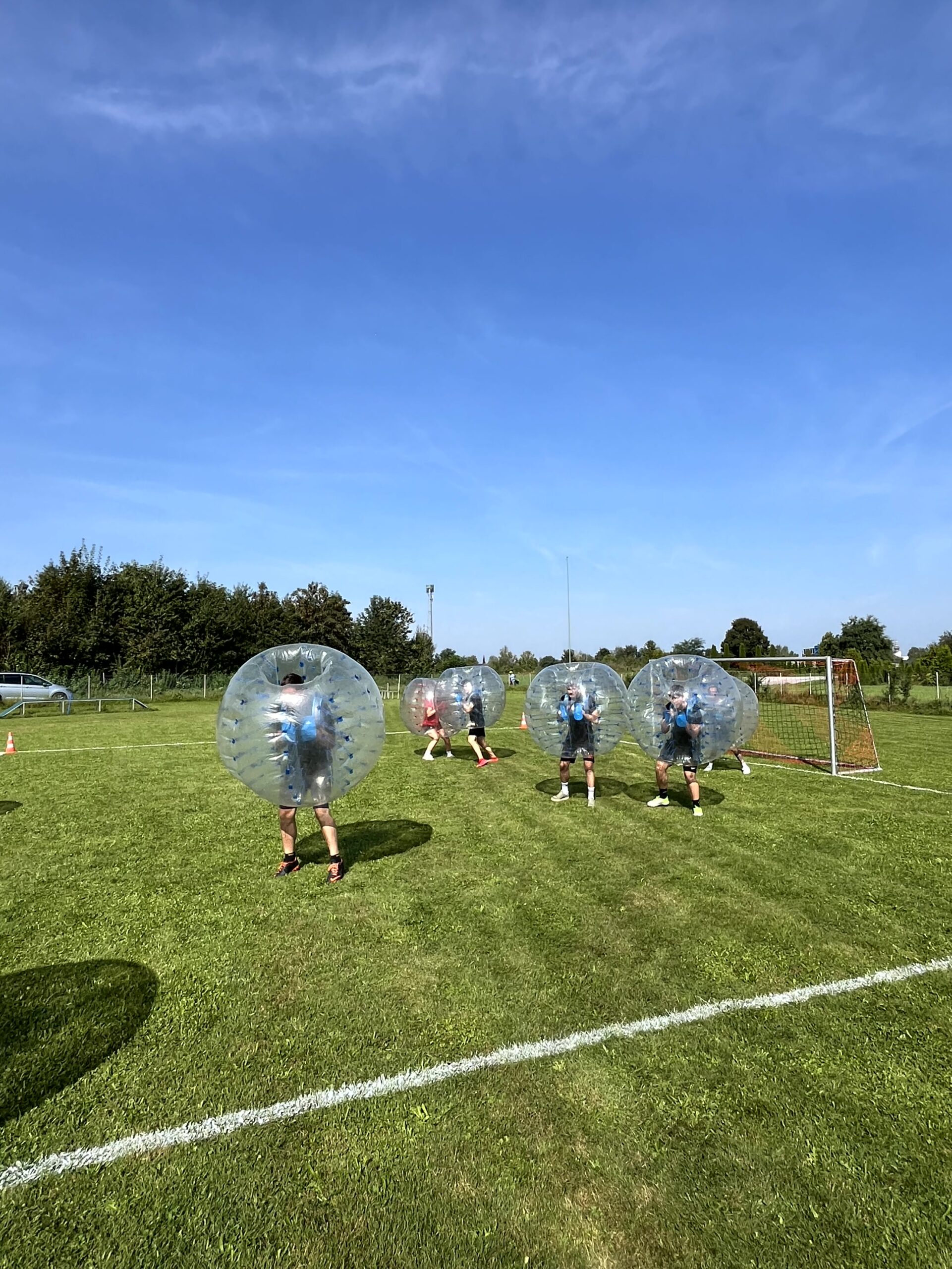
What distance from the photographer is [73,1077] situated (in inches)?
138

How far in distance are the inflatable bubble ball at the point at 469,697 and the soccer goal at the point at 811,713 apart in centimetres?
461

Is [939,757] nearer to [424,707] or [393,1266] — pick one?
[424,707]

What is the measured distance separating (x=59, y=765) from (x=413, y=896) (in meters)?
11.3

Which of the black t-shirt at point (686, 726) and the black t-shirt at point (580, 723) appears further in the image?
the black t-shirt at point (580, 723)

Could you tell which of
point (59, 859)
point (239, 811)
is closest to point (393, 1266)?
point (59, 859)

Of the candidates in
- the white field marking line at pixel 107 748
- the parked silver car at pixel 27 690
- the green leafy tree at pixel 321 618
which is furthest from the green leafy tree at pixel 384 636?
the white field marking line at pixel 107 748

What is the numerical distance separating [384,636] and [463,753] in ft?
152

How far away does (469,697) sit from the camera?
14.1 meters

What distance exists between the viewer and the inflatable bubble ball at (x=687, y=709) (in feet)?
28.8

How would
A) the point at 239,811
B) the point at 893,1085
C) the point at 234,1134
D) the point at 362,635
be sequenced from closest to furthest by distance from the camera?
the point at 234,1134, the point at 893,1085, the point at 239,811, the point at 362,635

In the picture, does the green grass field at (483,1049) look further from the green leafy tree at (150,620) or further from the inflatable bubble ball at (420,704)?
the green leafy tree at (150,620)

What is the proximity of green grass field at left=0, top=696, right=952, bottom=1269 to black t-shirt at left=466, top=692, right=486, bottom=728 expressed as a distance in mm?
5835

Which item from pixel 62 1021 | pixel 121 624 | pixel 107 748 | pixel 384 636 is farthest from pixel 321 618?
pixel 62 1021

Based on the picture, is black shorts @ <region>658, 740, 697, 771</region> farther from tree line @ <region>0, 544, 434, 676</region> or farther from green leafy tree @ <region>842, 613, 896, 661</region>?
green leafy tree @ <region>842, 613, 896, 661</region>
